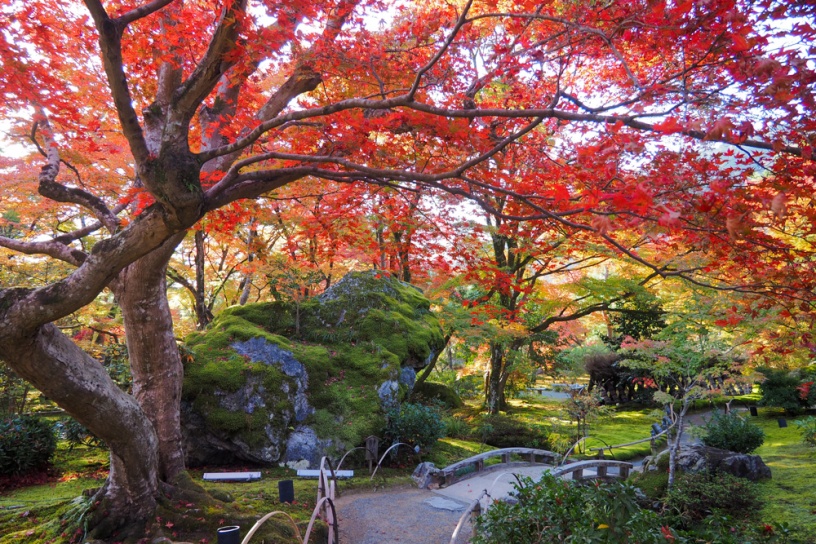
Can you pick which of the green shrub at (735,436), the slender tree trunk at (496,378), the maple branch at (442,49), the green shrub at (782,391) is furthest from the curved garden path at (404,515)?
the green shrub at (782,391)

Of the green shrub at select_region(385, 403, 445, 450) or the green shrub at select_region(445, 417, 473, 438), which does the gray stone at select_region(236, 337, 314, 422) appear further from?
the green shrub at select_region(445, 417, 473, 438)

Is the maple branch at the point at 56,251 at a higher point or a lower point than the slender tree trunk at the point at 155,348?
higher

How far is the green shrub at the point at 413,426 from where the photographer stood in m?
9.34

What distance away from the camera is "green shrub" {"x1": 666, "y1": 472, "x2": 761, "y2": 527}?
7309 mm

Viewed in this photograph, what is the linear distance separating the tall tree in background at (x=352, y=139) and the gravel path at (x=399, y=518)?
258 cm

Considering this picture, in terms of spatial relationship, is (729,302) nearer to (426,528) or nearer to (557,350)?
(426,528)

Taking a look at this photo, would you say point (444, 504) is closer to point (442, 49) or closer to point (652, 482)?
point (652, 482)

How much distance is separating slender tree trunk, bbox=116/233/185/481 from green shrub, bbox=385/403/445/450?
4.57m

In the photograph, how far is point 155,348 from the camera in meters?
5.30

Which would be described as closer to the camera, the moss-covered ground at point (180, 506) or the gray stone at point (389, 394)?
the moss-covered ground at point (180, 506)

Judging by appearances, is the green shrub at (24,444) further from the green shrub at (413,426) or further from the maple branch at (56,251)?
the green shrub at (413,426)

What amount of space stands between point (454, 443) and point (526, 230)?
7.87 m

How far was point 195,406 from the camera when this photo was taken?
833 cm

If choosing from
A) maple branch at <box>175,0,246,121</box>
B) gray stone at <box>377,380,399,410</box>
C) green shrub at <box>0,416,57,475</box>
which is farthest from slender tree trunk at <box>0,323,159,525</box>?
gray stone at <box>377,380,399,410</box>
